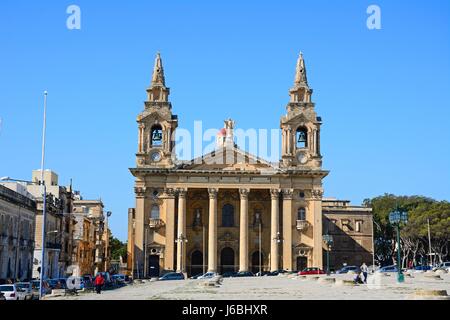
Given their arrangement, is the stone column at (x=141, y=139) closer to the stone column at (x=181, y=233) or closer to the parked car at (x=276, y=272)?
the stone column at (x=181, y=233)

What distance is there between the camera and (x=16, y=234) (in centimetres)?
6456

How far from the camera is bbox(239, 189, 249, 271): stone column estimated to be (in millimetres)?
87500

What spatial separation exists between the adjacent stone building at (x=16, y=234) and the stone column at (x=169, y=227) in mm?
19422

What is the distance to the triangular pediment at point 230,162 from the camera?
3536 inches

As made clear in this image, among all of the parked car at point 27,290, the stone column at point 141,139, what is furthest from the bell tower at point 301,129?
the parked car at point 27,290

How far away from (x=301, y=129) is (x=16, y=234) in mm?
40954

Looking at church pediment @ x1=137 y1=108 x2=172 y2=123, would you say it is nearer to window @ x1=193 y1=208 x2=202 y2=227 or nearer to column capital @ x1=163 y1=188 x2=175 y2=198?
column capital @ x1=163 y1=188 x2=175 y2=198

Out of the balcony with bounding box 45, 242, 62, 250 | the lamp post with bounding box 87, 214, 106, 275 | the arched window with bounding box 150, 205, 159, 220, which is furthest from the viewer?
the lamp post with bounding box 87, 214, 106, 275

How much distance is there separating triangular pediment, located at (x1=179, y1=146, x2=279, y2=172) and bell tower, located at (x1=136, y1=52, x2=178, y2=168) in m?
2.86

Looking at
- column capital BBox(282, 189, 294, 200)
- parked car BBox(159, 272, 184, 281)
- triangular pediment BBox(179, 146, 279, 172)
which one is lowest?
parked car BBox(159, 272, 184, 281)

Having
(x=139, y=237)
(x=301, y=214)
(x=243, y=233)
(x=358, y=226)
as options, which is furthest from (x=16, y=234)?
(x=358, y=226)

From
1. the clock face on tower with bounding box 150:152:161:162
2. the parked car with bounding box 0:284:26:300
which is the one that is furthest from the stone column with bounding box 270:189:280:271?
the parked car with bounding box 0:284:26:300
